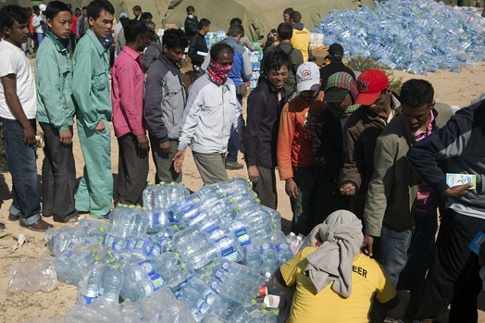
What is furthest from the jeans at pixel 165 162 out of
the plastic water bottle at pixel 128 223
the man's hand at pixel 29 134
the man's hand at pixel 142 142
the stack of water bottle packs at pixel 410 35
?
the stack of water bottle packs at pixel 410 35

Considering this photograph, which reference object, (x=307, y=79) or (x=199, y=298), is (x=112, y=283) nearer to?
(x=199, y=298)

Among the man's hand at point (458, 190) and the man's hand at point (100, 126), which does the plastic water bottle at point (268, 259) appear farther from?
the man's hand at point (100, 126)

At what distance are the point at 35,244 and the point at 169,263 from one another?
1674mm

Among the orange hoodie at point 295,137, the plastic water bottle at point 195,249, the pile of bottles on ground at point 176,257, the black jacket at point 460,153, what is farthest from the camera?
the orange hoodie at point 295,137

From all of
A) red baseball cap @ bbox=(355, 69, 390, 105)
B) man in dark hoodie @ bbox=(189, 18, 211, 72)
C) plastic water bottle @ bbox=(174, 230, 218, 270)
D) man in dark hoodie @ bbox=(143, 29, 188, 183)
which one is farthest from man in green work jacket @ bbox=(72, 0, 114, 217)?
man in dark hoodie @ bbox=(189, 18, 211, 72)

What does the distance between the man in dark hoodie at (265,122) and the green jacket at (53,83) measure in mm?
Answer: 1904

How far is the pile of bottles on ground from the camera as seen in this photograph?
5168 mm

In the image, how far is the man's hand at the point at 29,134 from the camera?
6.19m

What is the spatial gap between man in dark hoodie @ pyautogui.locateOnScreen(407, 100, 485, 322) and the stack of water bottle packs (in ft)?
55.4

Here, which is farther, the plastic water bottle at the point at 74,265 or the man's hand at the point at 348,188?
the plastic water bottle at the point at 74,265

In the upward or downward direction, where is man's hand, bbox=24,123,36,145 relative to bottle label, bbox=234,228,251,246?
upward

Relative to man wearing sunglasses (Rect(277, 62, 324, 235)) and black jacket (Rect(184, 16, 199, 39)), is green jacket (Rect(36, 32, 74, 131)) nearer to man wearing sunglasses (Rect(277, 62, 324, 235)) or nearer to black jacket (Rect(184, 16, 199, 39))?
man wearing sunglasses (Rect(277, 62, 324, 235))

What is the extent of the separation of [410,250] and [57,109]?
369 centimetres

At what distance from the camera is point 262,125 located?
21.0ft
